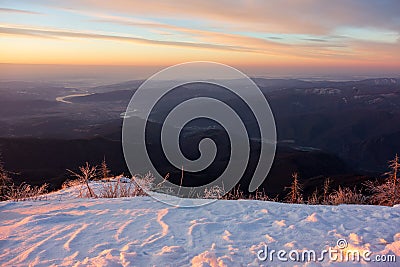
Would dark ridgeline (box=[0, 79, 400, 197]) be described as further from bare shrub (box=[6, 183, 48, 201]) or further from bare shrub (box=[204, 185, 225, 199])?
bare shrub (box=[6, 183, 48, 201])

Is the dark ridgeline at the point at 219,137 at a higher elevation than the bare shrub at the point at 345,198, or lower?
lower

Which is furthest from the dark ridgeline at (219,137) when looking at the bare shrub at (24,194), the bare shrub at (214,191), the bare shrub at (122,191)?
the bare shrub at (24,194)

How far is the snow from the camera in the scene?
14.3 feet

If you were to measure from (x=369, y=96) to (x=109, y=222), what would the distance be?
730ft

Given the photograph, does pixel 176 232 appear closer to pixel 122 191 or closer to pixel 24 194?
pixel 122 191

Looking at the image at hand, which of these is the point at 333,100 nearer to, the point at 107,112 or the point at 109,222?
the point at 107,112

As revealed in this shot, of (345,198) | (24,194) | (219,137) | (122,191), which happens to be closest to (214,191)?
(122,191)

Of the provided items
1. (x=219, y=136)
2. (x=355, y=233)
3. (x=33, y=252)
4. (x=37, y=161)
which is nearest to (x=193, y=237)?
(x=33, y=252)

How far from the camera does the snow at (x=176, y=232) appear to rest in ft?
14.3

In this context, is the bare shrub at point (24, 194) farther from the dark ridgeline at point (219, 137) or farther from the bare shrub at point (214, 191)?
the dark ridgeline at point (219, 137)

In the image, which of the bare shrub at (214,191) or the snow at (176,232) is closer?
the snow at (176,232)

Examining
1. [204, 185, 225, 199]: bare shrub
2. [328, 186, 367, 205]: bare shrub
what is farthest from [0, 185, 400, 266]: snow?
[328, 186, 367, 205]: bare shrub

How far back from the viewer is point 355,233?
205 inches

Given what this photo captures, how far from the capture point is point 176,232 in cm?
524
